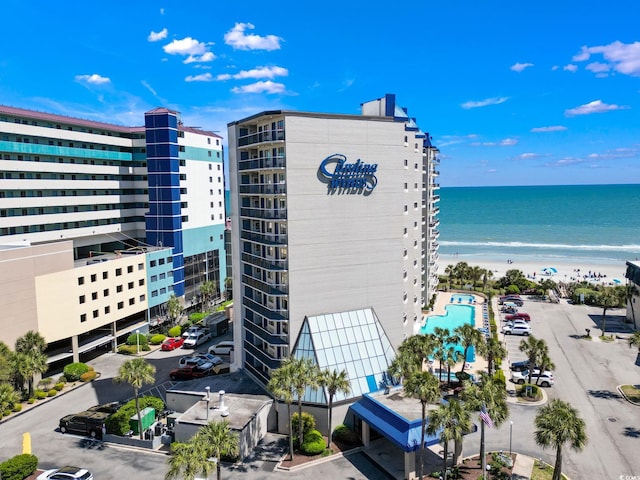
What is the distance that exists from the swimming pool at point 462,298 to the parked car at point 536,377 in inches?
1417

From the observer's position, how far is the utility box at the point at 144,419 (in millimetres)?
43406

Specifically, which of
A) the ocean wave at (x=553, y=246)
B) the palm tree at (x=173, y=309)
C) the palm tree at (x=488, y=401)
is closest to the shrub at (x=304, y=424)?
the palm tree at (x=488, y=401)

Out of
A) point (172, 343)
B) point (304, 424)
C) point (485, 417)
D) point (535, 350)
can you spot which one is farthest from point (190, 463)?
point (172, 343)

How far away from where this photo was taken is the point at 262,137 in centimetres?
4709

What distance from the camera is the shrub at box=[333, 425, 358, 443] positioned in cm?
4125

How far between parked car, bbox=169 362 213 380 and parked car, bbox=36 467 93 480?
19.9m

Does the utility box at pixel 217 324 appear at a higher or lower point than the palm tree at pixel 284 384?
lower

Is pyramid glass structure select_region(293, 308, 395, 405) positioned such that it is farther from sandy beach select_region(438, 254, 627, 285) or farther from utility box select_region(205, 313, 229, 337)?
sandy beach select_region(438, 254, 627, 285)

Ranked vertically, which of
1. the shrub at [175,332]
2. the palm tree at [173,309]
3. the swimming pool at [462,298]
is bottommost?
the swimming pool at [462,298]

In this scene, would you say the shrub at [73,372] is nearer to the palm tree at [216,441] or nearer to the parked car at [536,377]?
the palm tree at [216,441]

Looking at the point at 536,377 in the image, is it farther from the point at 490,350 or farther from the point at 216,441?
the point at 216,441

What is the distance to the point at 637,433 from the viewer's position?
4175 centimetres

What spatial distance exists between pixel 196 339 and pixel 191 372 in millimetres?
12815

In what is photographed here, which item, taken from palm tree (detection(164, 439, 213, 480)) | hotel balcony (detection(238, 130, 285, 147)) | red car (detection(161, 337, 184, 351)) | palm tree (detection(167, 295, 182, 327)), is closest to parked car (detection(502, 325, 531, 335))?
hotel balcony (detection(238, 130, 285, 147))
